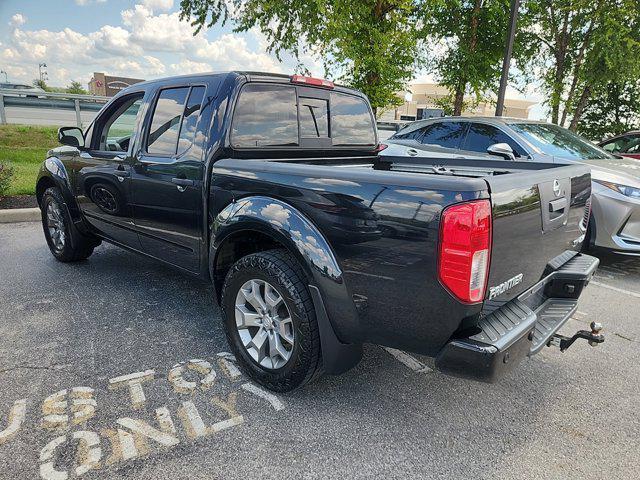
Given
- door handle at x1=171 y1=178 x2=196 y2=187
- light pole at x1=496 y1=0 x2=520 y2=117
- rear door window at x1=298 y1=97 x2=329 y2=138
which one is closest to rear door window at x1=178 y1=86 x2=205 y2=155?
door handle at x1=171 y1=178 x2=196 y2=187

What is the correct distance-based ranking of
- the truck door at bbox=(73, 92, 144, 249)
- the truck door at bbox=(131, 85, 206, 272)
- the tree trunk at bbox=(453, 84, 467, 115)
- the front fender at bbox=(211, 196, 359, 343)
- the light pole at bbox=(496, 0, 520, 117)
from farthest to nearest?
1. the tree trunk at bbox=(453, 84, 467, 115)
2. the light pole at bbox=(496, 0, 520, 117)
3. the truck door at bbox=(73, 92, 144, 249)
4. the truck door at bbox=(131, 85, 206, 272)
5. the front fender at bbox=(211, 196, 359, 343)

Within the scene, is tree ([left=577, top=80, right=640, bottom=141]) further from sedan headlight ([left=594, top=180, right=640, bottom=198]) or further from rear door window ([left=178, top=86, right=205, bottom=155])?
rear door window ([left=178, top=86, right=205, bottom=155])

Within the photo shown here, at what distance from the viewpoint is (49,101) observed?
13133 mm

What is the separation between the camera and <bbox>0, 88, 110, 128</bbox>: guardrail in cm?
1258

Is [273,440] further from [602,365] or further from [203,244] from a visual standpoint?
[602,365]

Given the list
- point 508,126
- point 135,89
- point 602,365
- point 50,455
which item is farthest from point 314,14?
point 50,455

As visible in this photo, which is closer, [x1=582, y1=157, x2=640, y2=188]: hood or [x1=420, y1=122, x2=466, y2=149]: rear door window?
[x1=582, y1=157, x2=640, y2=188]: hood

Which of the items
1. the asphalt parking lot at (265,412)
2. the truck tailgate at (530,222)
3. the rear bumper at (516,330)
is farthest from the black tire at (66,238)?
the truck tailgate at (530,222)

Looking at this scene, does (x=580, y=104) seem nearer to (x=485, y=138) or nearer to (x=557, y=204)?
(x=485, y=138)

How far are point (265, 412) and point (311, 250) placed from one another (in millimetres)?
947

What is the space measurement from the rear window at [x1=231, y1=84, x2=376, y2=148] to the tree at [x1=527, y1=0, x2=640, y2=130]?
411 inches

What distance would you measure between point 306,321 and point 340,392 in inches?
24.1

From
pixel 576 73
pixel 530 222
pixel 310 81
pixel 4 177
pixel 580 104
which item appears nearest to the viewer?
pixel 530 222

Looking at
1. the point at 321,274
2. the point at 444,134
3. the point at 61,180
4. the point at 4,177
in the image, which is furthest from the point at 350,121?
the point at 4,177
